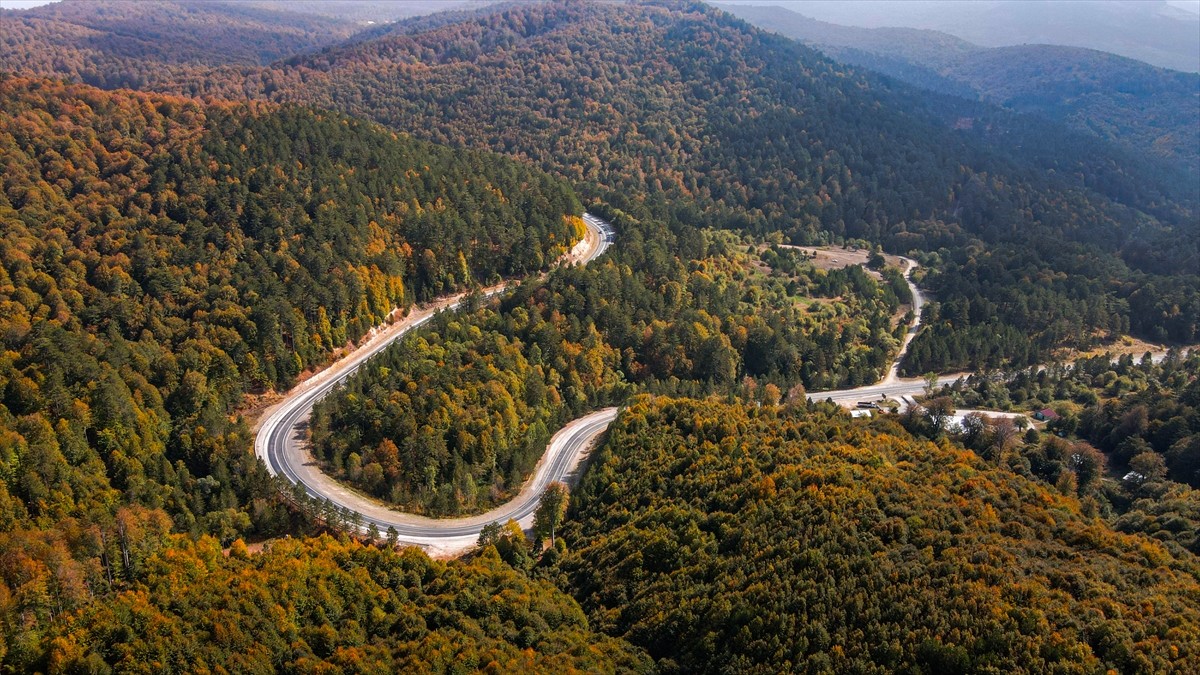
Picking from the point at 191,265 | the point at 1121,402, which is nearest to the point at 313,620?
the point at 191,265

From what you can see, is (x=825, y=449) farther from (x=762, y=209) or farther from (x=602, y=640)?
(x=762, y=209)

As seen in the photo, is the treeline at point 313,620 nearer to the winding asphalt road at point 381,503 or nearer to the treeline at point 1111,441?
the winding asphalt road at point 381,503

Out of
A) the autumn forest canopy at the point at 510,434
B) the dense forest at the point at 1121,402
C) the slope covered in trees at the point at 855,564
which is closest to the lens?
the slope covered in trees at the point at 855,564

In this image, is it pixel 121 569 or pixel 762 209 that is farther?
pixel 762 209

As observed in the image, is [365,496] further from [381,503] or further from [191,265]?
[191,265]

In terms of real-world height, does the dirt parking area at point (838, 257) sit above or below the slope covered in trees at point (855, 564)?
below

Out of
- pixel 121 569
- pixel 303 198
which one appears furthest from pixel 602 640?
pixel 303 198

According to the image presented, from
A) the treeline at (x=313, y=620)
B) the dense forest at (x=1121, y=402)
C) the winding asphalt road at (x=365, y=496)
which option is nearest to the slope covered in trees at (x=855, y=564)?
the treeline at (x=313, y=620)
